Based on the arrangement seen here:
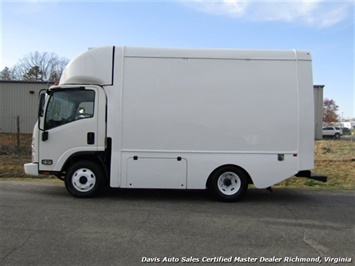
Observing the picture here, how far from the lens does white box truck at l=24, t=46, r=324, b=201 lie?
23.2 feet

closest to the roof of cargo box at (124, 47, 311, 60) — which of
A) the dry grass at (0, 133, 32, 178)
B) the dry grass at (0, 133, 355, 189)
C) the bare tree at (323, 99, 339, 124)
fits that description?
the dry grass at (0, 133, 355, 189)

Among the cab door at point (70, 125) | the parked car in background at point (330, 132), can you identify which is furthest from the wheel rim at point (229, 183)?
the parked car in background at point (330, 132)

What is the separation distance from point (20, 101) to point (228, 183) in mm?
24508

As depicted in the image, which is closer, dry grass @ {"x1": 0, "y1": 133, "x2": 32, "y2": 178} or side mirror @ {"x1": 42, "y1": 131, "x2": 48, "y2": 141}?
side mirror @ {"x1": 42, "y1": 131, "x2": 48, "y2": 141}

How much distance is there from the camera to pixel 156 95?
7105 mm

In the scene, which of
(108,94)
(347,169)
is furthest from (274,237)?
(347,169)

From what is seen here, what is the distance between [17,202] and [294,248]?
17.7 feet

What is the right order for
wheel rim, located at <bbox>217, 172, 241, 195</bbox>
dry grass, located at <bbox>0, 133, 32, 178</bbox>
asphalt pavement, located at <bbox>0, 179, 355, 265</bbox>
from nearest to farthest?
asphalt pavement, located at <bbox>0, 179, 355, 265</bbox>
wheel rim, located at <bbox>217, 172, 241, 195</bbox>
dry grass, located at <bbox>0, 133, 32, 178</bbox>

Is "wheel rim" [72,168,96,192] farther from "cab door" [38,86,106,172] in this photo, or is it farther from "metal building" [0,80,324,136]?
"metal building" [0,80,324,136]

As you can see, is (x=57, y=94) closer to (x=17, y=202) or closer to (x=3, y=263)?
(x=17, y=202)

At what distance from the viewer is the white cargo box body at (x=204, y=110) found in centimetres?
708

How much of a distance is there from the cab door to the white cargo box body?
28cm

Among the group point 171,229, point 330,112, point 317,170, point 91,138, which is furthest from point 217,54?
point 330,112

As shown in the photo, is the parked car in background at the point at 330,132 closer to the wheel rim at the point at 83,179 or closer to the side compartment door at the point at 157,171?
the side compartment door at the point at 157,171
